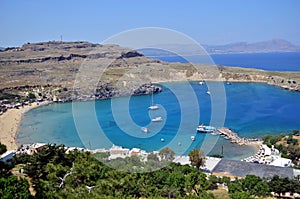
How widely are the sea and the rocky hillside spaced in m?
2.26

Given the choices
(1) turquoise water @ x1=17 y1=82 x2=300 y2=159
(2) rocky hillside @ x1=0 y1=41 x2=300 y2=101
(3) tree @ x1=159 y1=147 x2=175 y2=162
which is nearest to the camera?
(3) tree @ x1=159 y1=147 x2=175 y2=162

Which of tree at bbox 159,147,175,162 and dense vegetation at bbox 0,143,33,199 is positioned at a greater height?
dense vegetation at bbox 0,143,33,199

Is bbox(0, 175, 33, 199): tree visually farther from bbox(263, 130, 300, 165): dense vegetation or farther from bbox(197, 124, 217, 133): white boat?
bbox(197, 124, 217, 133): white boat

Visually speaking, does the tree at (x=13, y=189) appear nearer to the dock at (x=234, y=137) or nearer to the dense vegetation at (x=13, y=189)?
the dense vegetation at (x=13, y=189)

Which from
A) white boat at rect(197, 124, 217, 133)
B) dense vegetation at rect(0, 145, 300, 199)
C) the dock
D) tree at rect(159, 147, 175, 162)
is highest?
dense vegetation at rect(0, 145, 300, 199)

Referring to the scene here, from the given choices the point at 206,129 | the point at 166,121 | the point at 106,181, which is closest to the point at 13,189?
the point at 106,181

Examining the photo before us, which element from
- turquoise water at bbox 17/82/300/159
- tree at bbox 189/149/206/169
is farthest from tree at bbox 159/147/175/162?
turquoise water at bbox 17/82/300/159

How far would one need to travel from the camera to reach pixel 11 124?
23031mm

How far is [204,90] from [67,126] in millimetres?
20635

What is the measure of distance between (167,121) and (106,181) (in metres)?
16.4

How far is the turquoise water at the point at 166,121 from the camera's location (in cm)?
1688

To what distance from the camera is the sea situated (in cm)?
1675

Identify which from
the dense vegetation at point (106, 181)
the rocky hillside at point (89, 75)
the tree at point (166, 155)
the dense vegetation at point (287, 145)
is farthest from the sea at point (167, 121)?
the dense vegetation at point (106, 181)

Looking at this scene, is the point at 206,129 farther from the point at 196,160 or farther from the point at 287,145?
the point at 196,160
